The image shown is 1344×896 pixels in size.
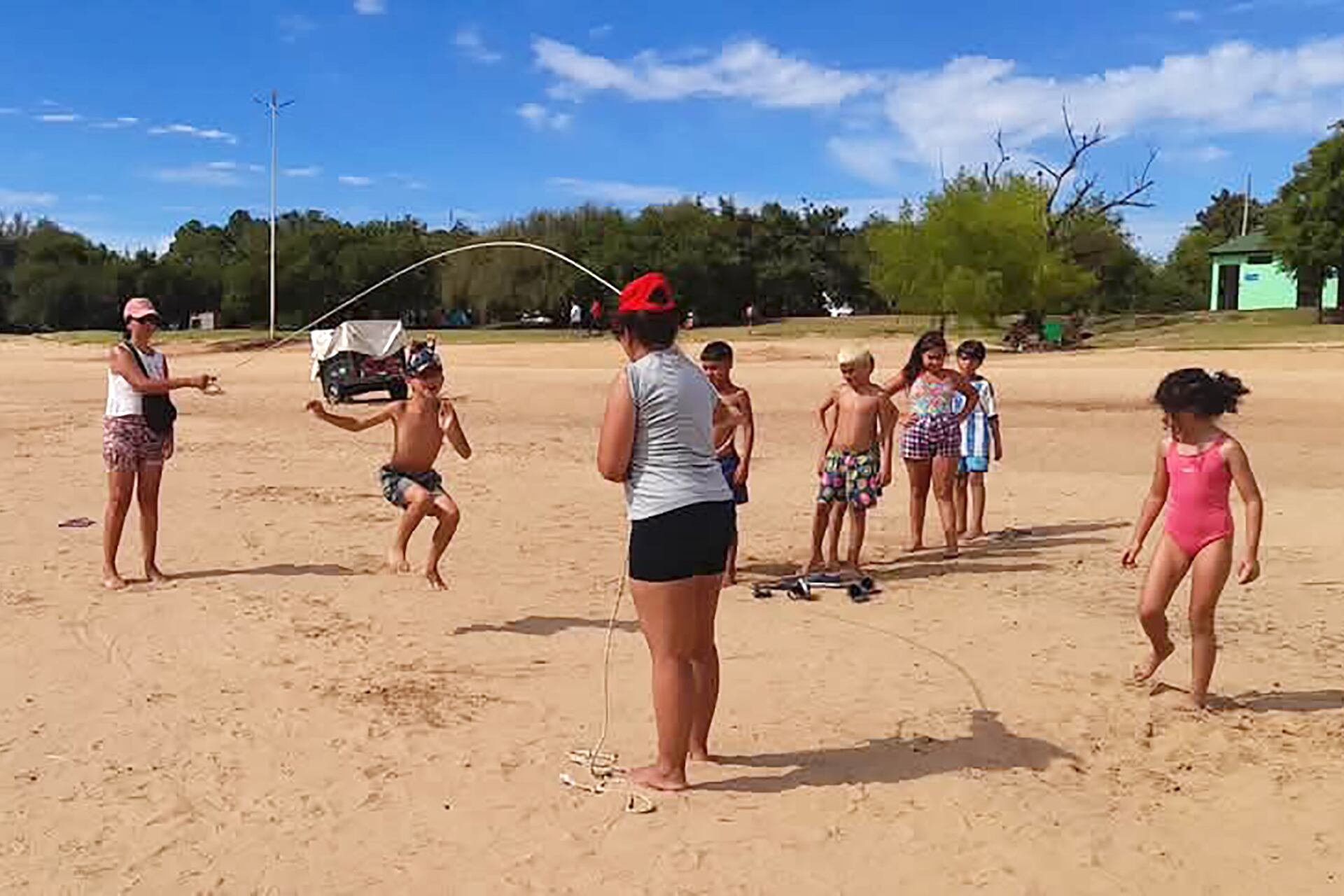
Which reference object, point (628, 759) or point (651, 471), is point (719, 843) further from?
point (651, 471)

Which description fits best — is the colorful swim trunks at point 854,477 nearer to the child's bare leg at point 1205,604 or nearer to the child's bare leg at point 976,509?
the child's bare leg at point 976,509

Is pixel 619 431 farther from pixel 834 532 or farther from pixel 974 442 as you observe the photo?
pixel 974 442

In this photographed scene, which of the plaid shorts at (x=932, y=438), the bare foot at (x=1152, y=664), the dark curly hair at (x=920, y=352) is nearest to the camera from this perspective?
the bare foot at (x=1152, y=664)

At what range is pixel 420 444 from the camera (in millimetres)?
7445

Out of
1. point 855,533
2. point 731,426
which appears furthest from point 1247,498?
point 855,533

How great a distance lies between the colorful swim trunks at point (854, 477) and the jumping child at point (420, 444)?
97.5 inches

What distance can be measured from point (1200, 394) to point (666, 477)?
2.64 metres

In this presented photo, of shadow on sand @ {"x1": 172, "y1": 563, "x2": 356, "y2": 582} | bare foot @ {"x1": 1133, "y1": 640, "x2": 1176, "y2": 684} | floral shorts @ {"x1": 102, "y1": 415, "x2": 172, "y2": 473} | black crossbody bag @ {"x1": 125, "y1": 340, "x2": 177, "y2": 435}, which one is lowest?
shadow on sand @ {"x1": 172, "y1": 563, "x2": 356, "y2": 582}

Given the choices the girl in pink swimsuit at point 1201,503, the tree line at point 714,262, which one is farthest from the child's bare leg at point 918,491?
the tree line at point 714,262

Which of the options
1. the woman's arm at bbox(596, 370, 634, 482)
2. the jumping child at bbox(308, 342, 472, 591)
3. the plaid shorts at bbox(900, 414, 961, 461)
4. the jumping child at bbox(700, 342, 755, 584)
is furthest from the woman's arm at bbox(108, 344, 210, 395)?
the plaid shorts at bbox(900, 414, 961, 461)

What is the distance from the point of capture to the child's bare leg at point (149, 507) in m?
8.05

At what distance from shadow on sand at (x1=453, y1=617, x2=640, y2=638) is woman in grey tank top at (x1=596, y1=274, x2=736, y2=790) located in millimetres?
2574

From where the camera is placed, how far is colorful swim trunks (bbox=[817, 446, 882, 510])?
8367 millimetres

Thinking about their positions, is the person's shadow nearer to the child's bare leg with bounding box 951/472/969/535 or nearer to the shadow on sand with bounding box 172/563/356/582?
the shadow on sand with bounding box 172/563/356/582
